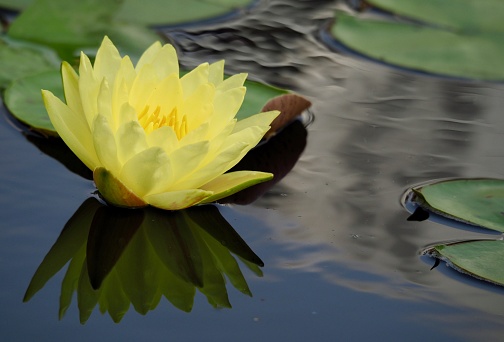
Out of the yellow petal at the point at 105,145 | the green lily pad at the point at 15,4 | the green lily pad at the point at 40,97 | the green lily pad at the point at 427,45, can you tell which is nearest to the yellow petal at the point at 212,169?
the yellow petal at the point at 105,145

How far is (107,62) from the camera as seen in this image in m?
1.49

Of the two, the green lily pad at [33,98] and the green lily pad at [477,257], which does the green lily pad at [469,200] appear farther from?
the green lily pad at [33,98]

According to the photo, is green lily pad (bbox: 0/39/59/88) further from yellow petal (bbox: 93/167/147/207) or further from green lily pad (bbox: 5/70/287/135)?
yellow petal (bbox: 93/167/147/207)

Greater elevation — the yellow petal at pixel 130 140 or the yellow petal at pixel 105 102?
the yellow petal at pixel 105 102

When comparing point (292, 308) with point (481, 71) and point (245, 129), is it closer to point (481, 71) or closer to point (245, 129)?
point (245, 129)

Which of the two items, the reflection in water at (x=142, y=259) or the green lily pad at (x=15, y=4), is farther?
the green lily pad at (x=15, y=4)

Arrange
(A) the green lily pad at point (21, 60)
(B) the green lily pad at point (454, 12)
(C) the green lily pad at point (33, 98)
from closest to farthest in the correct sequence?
(C) the green lily pad at point (33, 98) < (A) the green lily pad at point (21, 60) < (B) the green lily pad at point (454, 12)

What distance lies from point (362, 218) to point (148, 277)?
446 millimetres

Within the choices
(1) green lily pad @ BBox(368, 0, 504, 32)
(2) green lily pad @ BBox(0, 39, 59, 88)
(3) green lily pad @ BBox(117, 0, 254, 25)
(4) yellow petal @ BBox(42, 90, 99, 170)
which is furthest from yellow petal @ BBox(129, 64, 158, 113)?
(1) green lily pad @ BBox(368, 0, 504, 32)

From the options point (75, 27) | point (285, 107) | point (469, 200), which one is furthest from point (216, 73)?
point (75, 27)

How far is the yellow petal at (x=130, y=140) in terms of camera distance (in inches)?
51.3

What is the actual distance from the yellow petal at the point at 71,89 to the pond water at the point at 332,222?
6.1 inches

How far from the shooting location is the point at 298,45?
88.0 inches

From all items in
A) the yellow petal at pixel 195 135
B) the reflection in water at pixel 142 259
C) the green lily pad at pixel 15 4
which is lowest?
the reflection in water at pixel 142 259
